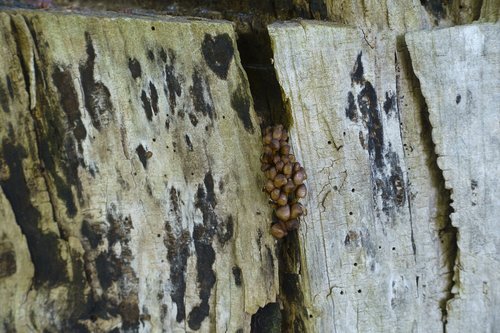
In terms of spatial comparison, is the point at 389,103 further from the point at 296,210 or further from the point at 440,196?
the point at 296,210

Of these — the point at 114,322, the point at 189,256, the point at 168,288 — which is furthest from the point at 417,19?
the point at 114,322

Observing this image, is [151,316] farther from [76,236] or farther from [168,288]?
[76,236]

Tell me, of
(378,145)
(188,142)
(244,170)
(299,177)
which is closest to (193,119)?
(188,142)

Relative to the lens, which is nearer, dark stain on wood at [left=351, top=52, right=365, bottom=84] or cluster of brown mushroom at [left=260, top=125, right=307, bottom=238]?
cluster of brown mushroom at [left=260, top=125, right=307, bottom=238]

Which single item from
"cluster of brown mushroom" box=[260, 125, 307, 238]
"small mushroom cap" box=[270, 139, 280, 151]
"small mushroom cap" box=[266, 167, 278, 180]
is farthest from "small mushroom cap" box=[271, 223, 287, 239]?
"small mushroom cap" box=[270, 139, 280, 151]

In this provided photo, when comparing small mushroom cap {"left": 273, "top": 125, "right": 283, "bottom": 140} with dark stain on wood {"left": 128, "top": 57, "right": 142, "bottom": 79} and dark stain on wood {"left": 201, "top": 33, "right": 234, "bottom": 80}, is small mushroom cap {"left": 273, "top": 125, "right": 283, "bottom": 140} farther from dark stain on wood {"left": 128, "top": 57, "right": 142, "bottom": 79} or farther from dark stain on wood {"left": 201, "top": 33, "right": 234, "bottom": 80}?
dark stain on wood {"left": 128, "top": 57, "right": 142, "bottom": 79}

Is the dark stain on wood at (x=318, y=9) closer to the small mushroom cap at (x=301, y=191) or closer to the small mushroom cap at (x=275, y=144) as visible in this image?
the small mushroom cap at (x=275, y=144)
